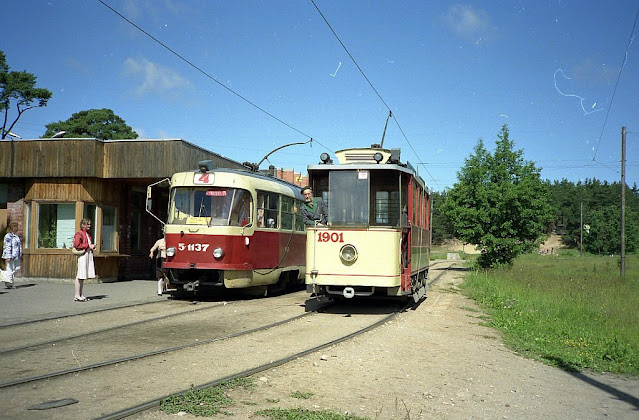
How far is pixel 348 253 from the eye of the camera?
11273 mm

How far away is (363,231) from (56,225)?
12345 mm

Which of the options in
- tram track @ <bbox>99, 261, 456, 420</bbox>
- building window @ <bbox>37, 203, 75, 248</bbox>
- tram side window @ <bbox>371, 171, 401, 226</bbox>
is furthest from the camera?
building window @ <bbox>37, 203, 75, 248</bbox>

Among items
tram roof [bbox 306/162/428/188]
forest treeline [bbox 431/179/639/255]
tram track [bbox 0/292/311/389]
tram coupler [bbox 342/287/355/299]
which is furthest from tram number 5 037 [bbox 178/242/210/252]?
forest treeline [bbox 431/179/639/255]

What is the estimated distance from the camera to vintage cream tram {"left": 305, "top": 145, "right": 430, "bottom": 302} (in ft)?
36.6

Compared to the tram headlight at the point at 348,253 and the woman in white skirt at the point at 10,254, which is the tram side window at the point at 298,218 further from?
the woman in white skirt at the point at 10,254

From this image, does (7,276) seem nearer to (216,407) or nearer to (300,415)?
(216,407)

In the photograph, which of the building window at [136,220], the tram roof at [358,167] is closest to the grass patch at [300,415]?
the tram roof at [358,167]

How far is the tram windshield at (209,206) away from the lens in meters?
13.6

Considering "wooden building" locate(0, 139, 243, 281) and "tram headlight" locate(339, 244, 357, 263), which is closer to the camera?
"tram headlight" locate(339, 244, 357, 263)

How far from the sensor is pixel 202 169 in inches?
545

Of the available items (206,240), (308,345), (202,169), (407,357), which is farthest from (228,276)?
(407,357)

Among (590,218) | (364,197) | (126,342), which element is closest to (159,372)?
(126,342)

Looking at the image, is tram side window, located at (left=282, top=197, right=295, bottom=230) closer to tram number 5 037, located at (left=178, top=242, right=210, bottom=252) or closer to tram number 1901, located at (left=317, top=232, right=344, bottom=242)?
tram number 5 037, located at (left=178, top=242, right=210, bottom=252)

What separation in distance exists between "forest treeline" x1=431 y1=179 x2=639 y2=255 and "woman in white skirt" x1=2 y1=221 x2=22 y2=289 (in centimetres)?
6744
